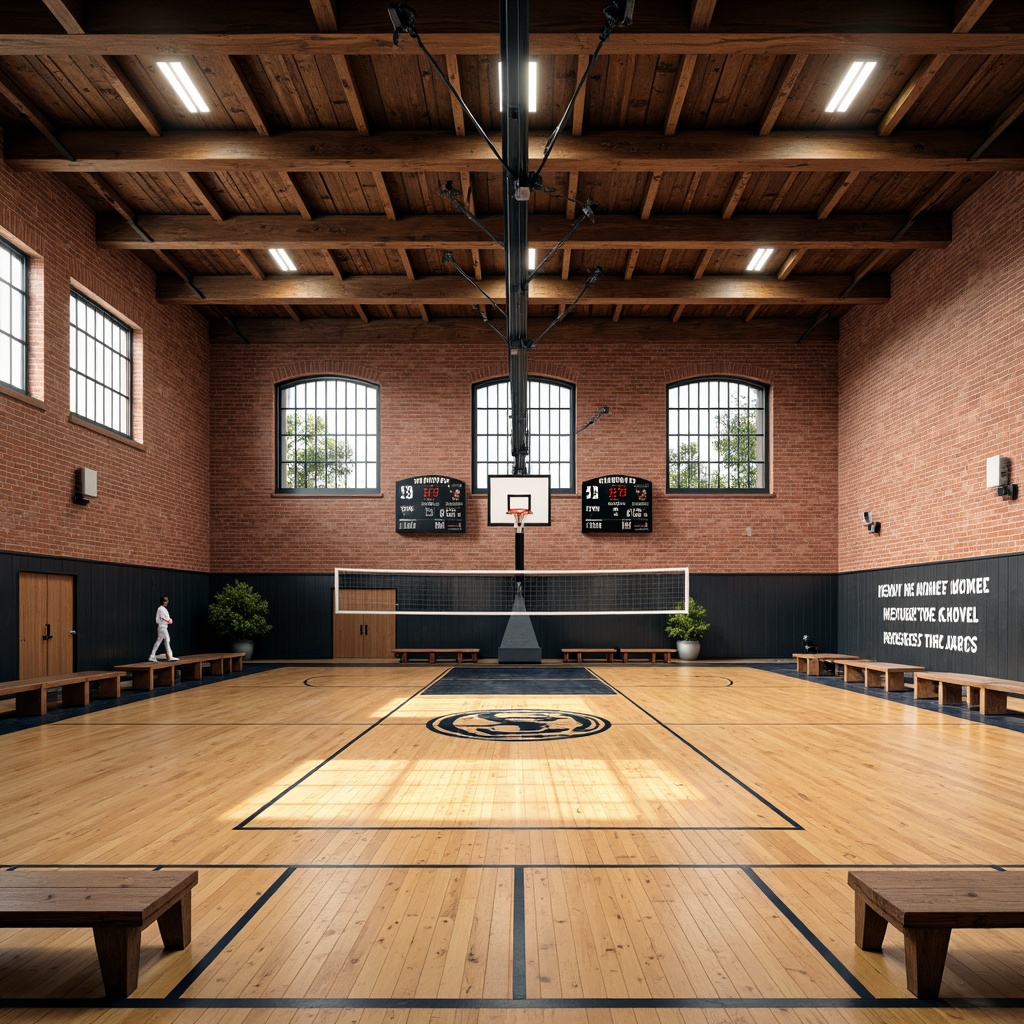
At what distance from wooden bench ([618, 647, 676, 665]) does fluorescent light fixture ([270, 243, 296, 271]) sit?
9.09 metres

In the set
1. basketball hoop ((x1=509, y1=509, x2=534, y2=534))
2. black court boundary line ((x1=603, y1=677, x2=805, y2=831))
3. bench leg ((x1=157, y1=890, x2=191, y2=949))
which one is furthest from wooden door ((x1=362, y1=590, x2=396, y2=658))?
bench leg ((x1=157, y1=890, x2=191, y2=949))

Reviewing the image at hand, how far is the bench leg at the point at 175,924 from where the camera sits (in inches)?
117

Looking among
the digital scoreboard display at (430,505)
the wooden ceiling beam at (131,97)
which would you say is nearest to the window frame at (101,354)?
the wooden ceiling beam at (131,97)

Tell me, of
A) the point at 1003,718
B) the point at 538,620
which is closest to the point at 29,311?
the point at 538,620

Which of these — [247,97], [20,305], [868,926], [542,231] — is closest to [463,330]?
[542,231]

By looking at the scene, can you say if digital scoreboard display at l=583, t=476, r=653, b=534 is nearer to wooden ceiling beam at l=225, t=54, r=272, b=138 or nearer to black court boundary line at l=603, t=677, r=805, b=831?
black court boundary line at l=603, t=677, r=805, b=831

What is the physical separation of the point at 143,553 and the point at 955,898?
1318cm

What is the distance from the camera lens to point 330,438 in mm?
16703

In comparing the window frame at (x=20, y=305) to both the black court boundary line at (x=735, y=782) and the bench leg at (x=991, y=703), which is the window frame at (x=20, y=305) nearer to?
the black court boundary line at (x=735, y=782)

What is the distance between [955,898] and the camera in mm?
2719

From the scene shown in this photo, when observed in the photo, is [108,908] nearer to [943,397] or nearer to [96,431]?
[96,431]

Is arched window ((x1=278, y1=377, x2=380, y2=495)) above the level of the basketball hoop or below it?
above

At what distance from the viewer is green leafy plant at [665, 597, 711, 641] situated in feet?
52.3

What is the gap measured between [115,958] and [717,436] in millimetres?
15408
